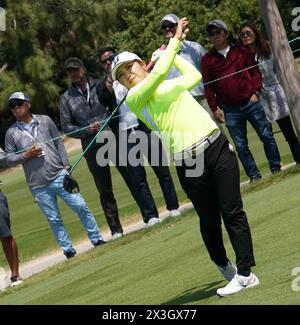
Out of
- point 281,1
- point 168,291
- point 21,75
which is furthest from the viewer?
point 21,75

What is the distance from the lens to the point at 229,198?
806 centimetres

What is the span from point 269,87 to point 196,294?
675 cm

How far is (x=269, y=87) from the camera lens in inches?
Answer: 585

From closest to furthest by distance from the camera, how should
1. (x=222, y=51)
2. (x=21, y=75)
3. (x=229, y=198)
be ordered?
(x=229, y=198)
(x=222, y=51)
(x=21, y=75)

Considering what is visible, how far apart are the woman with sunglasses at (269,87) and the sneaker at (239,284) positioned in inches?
256

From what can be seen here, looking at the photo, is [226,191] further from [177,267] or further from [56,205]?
[56,205]

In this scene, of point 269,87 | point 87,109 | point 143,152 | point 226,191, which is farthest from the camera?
point 269,87

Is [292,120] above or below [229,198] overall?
below

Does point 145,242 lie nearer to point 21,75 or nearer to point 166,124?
point 166,124

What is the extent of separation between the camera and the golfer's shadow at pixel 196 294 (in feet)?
27.5

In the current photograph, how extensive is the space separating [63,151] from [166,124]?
20.2ft

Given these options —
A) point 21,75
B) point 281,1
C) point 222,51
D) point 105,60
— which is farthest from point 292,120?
point 21,75

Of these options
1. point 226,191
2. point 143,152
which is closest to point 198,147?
point 226,191

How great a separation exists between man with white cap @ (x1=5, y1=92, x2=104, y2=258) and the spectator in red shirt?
2210mm
